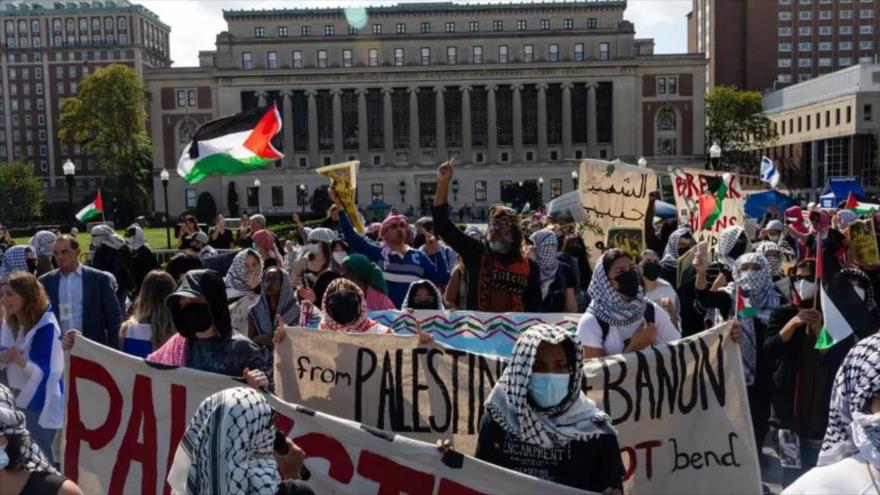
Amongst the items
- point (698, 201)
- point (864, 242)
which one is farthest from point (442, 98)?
point (864, 242)

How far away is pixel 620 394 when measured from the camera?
217 inches

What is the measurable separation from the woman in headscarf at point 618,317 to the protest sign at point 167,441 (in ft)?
5.64

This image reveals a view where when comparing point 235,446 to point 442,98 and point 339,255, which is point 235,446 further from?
point 442,98

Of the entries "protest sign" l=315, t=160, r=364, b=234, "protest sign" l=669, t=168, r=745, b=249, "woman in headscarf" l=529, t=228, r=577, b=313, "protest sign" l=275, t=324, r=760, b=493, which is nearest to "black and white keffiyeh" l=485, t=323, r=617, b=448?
"protest sign" l=275, t=324, r=760, b=493

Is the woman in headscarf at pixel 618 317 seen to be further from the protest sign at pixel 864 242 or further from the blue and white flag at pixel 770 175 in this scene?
the blue and white flag at pixel 770 175

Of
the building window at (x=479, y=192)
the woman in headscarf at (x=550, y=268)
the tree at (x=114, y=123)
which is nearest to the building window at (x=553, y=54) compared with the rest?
the building window at (x=479, y=192)

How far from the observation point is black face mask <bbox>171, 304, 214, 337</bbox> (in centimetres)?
514

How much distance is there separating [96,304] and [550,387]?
17.6 feet

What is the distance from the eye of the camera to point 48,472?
3.48 meters

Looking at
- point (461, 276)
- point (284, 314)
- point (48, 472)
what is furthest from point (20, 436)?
point (461, 276)

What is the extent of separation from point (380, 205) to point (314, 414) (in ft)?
241

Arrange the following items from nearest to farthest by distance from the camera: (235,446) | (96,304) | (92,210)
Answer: (235,446) < (96,304) < (92,210)

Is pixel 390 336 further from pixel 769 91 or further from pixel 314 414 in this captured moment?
pixel 769 91

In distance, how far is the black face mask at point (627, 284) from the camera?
5.89m
